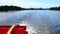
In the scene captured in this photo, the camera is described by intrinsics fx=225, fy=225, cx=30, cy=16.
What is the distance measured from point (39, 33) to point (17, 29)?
11498 mm

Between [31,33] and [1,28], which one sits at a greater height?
[1,28]

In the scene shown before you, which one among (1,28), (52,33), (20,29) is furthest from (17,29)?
(52,33)

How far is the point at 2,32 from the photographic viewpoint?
20.8ft

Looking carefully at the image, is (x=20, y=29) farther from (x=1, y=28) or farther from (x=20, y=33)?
(x=1, y=28)

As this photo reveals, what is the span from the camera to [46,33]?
17406 millimetres

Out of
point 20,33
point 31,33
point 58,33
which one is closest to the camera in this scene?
point 20,33

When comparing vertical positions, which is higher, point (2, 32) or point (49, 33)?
point (2, 32)

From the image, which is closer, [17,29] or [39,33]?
[17,29]

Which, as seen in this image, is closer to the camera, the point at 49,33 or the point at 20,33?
the point at 20,33

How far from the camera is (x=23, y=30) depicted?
6.22 meters

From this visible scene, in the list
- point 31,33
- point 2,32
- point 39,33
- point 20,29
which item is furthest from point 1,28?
point 39,33

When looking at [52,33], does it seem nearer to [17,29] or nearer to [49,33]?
[49,33]

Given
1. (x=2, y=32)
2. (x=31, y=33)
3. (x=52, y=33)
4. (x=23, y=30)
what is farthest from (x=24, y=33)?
(x=52, y=33)

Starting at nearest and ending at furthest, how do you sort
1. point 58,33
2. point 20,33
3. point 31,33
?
point 20,33, point 31,33, point 58,33
